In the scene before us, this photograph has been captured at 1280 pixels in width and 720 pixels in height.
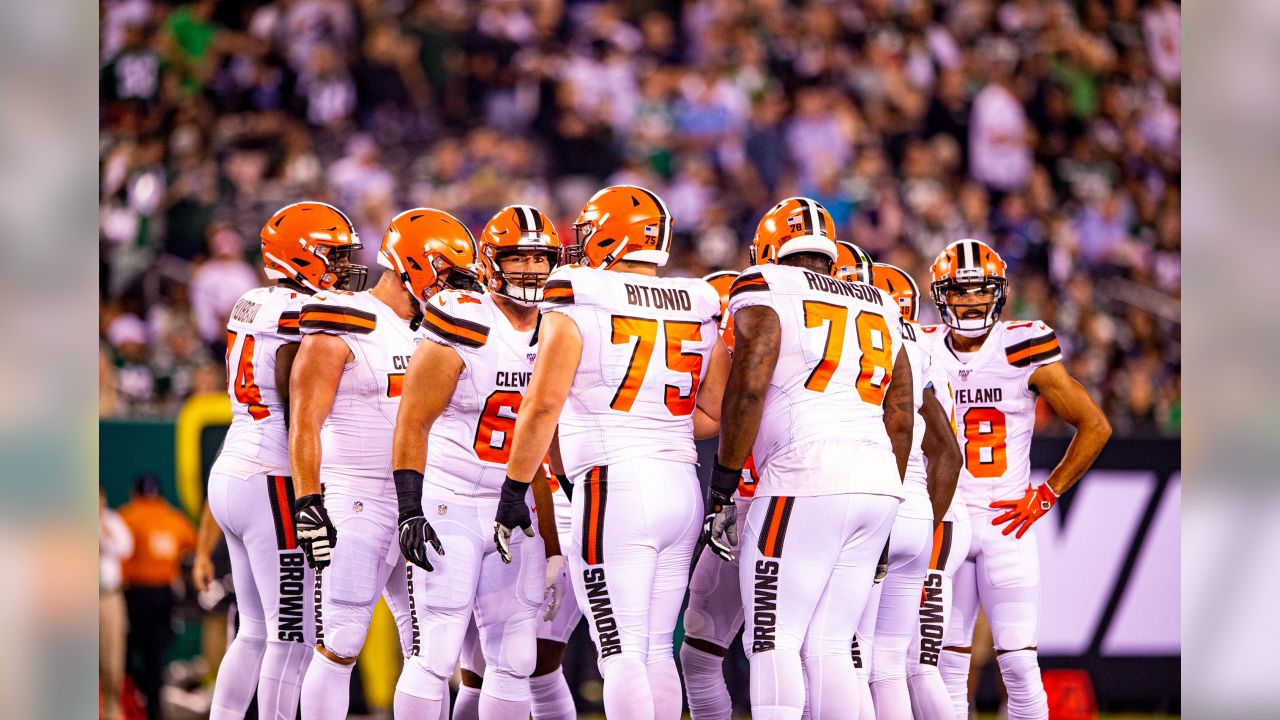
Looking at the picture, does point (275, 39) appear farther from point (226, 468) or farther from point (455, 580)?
point (455, 580)

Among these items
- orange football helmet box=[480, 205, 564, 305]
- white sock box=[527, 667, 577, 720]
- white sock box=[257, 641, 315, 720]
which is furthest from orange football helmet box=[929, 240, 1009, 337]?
white sock box=[257, 641, 315, 720]

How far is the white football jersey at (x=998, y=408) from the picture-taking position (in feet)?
24.0

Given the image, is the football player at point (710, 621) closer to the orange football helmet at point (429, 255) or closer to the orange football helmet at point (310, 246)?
the orange football helmet at point (429, 255)

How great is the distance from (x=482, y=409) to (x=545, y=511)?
1.83ft

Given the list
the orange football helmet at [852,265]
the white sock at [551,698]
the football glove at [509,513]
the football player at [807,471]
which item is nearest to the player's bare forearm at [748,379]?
the football player at [807,471]

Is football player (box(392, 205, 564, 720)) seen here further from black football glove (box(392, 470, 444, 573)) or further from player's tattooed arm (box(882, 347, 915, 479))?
player's tattooed arm (box(882, 347, 915, 479))

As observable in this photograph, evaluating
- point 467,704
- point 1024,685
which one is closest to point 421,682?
point 467,704

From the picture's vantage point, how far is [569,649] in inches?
336

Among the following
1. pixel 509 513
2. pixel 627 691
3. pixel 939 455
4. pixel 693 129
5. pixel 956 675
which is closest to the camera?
pixel 627 691

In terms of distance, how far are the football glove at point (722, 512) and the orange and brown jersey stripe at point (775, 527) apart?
19cm

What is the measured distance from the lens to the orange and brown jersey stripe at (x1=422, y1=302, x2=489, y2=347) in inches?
229

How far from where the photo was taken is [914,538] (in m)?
6.27

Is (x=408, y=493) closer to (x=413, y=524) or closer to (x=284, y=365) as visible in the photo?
(x=413, y=524)

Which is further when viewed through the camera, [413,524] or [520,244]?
[520,244]
